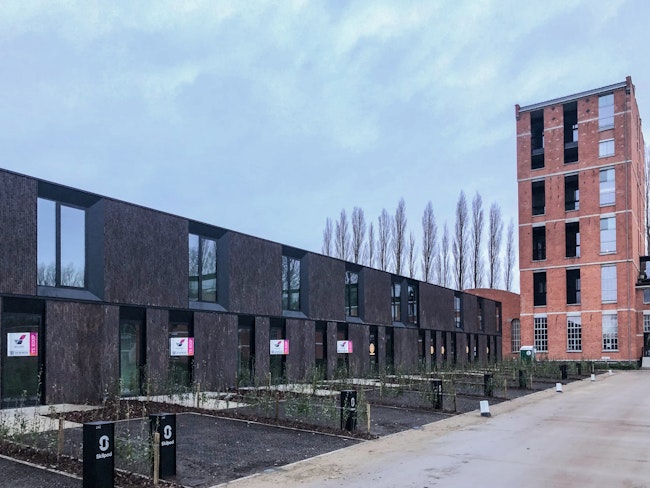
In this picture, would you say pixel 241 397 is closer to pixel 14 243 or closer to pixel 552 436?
pixel 14 243

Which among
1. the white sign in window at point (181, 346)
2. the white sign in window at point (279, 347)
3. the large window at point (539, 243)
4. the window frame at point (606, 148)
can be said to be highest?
the window frame at point (606, 148)

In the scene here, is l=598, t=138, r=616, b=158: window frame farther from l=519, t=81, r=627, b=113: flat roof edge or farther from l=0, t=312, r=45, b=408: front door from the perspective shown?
l=0, t=312, r=45, b=408: front door

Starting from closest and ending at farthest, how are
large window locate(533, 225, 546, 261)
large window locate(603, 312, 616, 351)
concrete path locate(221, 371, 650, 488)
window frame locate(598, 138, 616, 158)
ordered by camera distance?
concrete path locate(221, 371, 650, 488)
large window locate(603, 312, 616, 351)
window frame locate(598, 138, 616, 158)
large window locate(533, 225, 546, 261)

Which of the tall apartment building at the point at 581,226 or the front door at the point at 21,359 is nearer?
the front door at the point at 21,359

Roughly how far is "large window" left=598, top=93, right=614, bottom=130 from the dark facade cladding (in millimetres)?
32746

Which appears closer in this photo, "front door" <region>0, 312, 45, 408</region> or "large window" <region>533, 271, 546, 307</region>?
"front door" <region>0, 312, 45, 408</region>

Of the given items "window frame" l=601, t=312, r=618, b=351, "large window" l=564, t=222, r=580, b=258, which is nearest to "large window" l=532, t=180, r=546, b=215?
"large window" l=564, t=222, r=580, b=258

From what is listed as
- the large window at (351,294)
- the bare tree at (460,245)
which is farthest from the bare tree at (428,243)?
the large window at (351,294)

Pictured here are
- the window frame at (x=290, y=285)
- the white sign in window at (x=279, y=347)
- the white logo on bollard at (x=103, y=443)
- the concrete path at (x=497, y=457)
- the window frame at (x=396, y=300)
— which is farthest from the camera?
the window frame at (x=396, y=300)

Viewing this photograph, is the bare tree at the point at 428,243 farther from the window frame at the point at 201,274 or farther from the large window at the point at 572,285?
the window frame at the point at 201,274

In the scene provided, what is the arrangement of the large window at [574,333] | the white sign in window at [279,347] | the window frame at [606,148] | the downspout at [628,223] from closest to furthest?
the white sign in window at [279,347], the downspout at [628,223], the window frame at [606,148], the large window at [574,333]

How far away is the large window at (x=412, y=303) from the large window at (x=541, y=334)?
20909 mm

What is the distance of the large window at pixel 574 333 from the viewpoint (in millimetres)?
54906

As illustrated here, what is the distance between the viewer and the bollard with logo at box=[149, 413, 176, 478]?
9.51 meters
